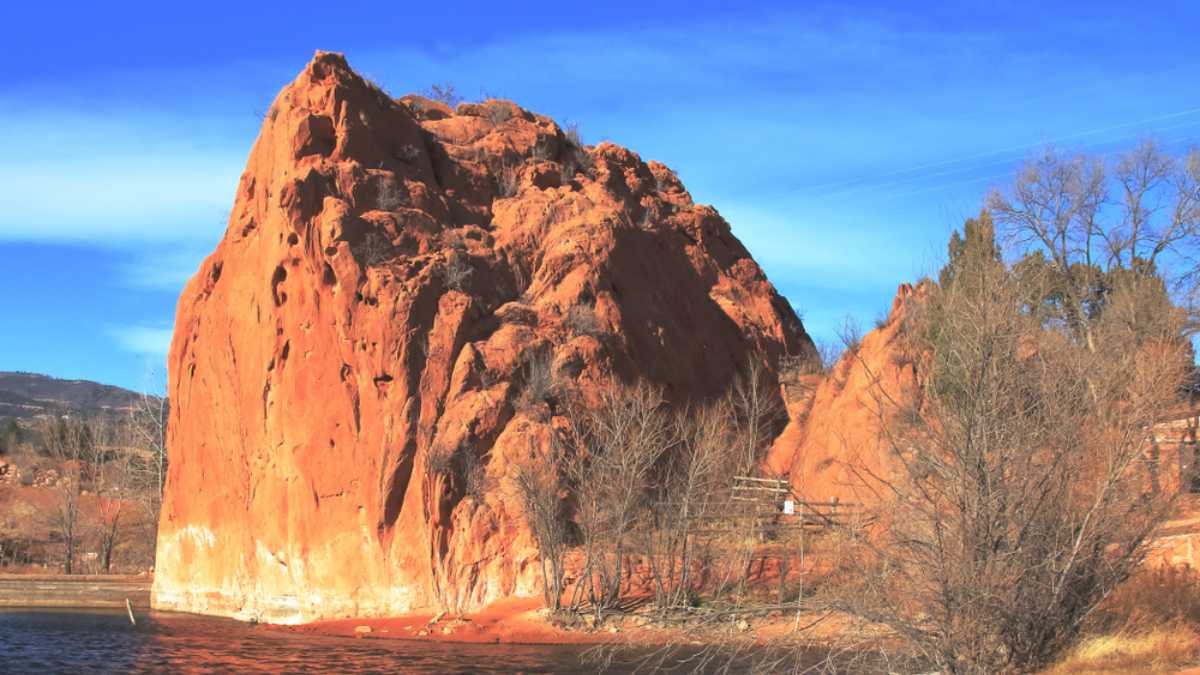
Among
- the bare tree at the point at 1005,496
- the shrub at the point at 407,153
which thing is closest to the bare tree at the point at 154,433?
the shrub at the point at 407,153

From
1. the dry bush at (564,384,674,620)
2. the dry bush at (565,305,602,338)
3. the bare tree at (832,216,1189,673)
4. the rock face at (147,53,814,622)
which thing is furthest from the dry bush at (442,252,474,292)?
the bare tree at (832,216,1189,673)

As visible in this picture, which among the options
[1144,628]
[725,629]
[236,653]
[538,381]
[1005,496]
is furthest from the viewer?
[538,381]

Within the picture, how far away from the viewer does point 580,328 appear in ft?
126

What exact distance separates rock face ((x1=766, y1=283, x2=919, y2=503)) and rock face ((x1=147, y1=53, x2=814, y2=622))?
373 cm

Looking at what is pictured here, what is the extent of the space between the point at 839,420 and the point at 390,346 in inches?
601

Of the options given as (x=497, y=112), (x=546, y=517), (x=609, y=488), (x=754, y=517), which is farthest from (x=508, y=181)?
(x=754, y=517)

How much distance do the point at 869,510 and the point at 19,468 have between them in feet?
242

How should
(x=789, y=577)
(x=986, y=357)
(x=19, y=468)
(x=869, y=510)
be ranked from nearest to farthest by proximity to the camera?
(x=986, y=357) → (x=869, y=510) → (x=789, y=577) → (x=19, y=468)

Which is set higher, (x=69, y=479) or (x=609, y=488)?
(x=69, y=479)

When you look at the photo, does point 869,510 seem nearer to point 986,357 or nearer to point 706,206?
point 986,357

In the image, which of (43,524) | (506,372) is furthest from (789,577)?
(43,524)

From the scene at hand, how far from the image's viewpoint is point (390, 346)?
118ft

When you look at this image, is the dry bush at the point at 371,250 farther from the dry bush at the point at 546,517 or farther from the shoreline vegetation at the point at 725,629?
the shoreline vegetation at the point at 725,629

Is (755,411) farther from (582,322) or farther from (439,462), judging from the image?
(439,462)
